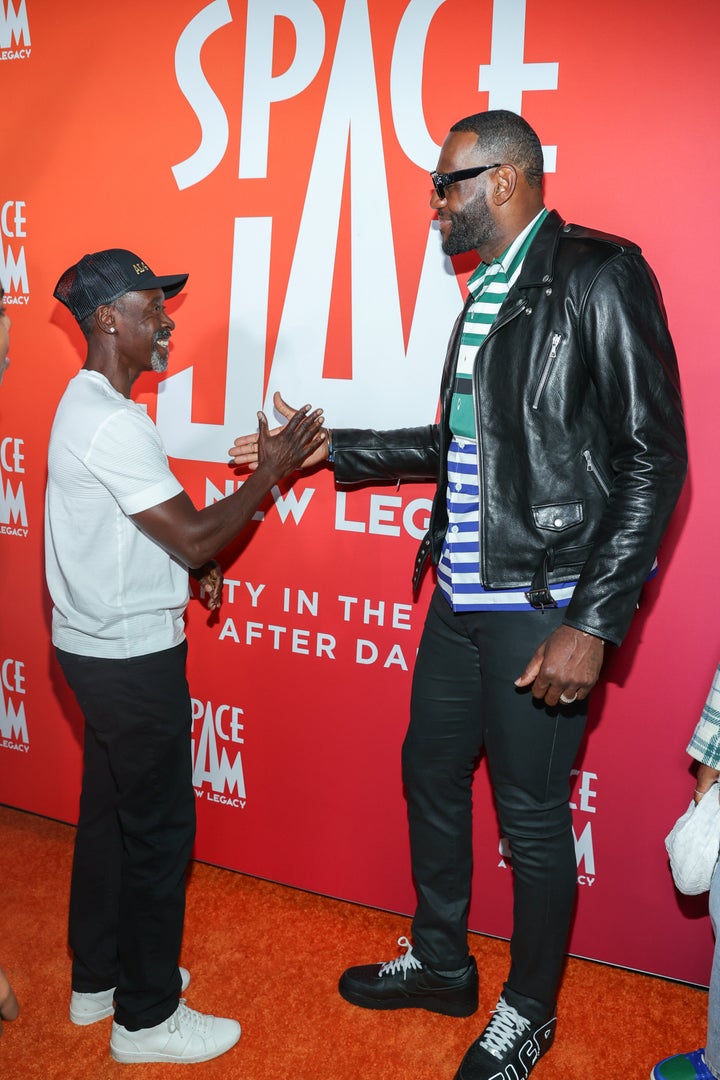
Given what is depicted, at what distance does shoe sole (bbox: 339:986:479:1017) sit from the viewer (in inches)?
86.9

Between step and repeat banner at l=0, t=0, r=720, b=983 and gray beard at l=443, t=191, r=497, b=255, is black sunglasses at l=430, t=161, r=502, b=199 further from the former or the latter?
step and repeat banner at l=0, t=0, r=720, b=983

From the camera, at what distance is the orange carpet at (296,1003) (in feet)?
6.67

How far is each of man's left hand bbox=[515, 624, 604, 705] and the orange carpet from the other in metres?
0.92

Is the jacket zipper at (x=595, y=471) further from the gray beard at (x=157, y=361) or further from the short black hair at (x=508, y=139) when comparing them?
the gray beard at (x=157, y=361)

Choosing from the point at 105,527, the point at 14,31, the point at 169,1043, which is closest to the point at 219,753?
the point at 169,1043

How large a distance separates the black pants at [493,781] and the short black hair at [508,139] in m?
0.91

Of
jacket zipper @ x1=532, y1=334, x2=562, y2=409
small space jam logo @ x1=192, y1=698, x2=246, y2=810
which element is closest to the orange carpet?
small space jam logo @ x1=192, y1=698, x2=246, y2=810

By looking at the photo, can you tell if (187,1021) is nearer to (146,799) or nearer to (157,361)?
(146,799)

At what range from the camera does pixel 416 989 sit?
2.22m

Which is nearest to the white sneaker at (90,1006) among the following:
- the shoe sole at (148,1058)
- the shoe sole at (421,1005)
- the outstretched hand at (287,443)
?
the shoe sole at (148,1058)

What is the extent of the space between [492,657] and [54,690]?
5.41 feet

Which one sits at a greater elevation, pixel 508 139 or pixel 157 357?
pixel 508 139

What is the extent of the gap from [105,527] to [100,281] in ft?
1.70

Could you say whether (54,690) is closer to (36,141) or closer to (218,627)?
(218,627)
